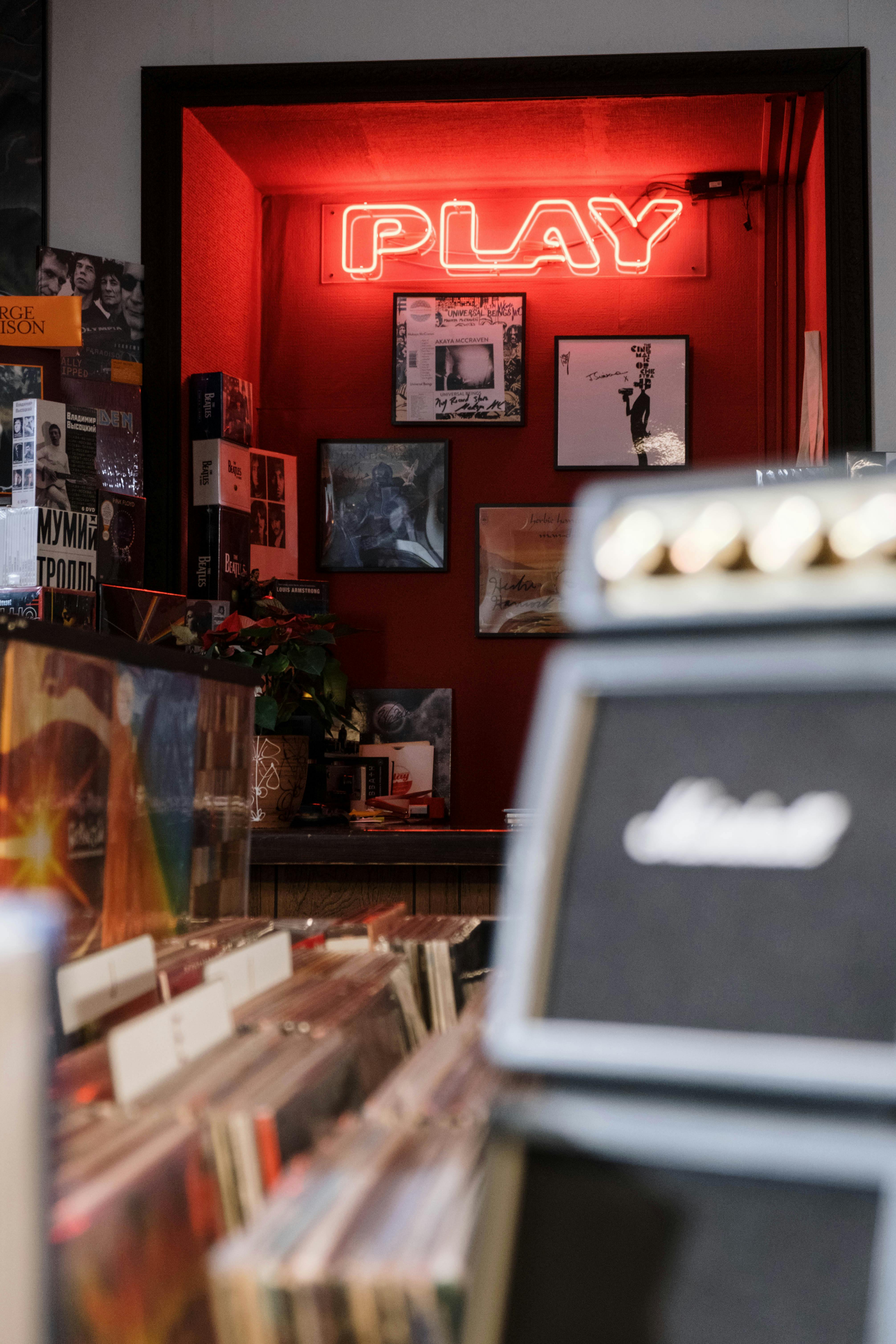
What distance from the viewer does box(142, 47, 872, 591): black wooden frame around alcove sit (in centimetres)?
288

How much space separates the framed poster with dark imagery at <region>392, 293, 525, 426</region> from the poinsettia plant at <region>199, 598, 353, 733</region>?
1.08m

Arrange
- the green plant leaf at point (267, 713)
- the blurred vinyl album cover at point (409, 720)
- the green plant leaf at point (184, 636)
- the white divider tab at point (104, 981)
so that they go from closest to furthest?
the white divider tab at point (104, 981)
the green plant leaf at point (267, 713)
the green plant leaf at point (184, 636)
the blurred vinyl album cover at point (409, 720)

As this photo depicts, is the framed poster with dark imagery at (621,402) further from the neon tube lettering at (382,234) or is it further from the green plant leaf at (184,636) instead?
the green plant leaf at (184,636)

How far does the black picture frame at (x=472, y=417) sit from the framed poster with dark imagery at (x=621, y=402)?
11 centimetres

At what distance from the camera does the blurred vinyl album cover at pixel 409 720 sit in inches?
139

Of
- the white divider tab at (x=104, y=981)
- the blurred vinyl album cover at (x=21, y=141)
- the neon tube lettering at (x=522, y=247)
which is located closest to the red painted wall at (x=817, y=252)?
the neon tube lettering at (x=522, y=247)

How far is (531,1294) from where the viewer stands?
1.71 ft

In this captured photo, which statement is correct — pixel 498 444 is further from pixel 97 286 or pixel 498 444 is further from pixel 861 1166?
pixel 861 1166

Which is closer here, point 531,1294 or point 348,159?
point 531,1294

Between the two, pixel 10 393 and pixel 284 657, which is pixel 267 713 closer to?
pixel 284 657

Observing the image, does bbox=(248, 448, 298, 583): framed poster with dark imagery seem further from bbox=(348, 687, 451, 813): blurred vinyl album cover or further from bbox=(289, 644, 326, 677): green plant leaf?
bbox=(289, 644, 326, 677): green plant leaf

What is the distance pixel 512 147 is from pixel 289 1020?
319 cm

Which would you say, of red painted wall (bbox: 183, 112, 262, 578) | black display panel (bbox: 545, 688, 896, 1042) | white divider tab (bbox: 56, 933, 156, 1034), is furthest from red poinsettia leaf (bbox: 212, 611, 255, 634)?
black display panel (bbox: 545, 688, 896, 1042)

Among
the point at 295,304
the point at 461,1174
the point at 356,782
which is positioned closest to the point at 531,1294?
the point at 461,1174
